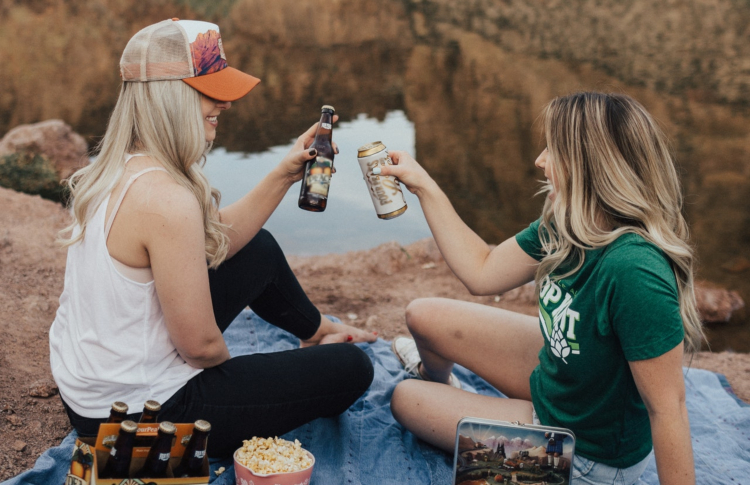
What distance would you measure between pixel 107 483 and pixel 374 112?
718 cm

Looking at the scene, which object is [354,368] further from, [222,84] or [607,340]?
[222,84]

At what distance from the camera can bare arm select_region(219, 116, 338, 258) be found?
250 centimetres

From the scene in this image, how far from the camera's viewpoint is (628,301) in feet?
5.57

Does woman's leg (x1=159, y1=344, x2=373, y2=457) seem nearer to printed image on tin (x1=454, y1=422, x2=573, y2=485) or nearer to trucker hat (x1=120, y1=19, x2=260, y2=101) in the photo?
printed image on tin (x1=454, y1=422, x2=573, y2=485)

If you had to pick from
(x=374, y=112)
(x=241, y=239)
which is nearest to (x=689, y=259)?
(x=241, y=239)

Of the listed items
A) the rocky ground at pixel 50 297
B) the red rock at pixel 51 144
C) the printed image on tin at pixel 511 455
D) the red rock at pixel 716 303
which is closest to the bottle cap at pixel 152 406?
the rocky ground at pixel 50 297

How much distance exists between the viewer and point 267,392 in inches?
85.9

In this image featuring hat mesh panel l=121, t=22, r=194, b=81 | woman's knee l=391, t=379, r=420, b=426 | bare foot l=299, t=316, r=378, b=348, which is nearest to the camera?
hat mesh panel l=121, t=22, r=194, b=81

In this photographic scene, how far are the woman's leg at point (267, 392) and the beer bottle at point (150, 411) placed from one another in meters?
0.18

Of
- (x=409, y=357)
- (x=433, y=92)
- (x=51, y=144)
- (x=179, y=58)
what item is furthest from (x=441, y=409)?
(x=433, y=92)

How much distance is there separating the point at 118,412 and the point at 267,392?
1.61ft

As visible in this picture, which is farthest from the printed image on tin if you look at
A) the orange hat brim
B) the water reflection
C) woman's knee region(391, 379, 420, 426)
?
the water reflection

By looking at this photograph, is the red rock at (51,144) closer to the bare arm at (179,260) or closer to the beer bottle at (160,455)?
the bare arm at (179,260)

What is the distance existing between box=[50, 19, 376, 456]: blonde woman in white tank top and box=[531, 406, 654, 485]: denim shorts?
0.85 metres
